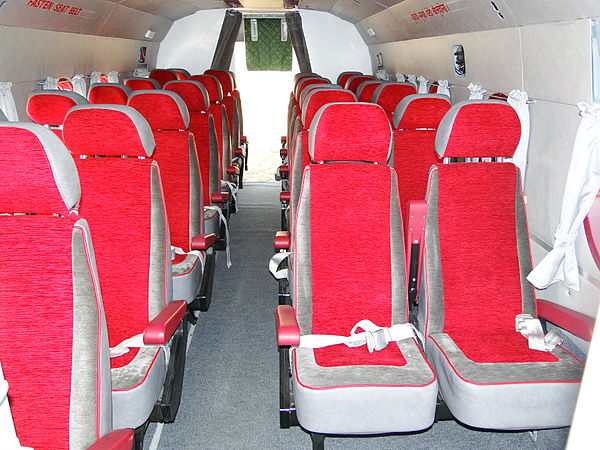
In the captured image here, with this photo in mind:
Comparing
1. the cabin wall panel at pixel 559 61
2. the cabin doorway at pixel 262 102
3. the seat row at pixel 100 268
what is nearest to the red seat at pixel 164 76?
the cabin doorway at pixel 262 102

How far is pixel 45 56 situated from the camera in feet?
21.6

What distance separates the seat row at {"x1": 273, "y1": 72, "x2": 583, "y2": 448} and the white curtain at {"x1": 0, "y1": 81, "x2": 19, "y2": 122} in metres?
3.88

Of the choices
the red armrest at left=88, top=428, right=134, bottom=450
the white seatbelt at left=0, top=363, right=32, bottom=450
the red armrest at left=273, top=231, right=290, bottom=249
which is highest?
the red armrest at left=273, top=231, right=290, bottom=249

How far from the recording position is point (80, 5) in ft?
22.0

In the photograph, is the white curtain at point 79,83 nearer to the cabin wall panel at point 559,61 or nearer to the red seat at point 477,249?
the cabin wall panel at point 559,61

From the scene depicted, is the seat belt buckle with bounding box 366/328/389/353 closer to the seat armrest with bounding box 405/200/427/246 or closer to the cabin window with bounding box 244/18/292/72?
the seat armrest with bounding box 405/200/427/246

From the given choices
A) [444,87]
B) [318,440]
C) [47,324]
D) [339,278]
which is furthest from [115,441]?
[444,87]

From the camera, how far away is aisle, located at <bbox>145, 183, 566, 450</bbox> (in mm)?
2961

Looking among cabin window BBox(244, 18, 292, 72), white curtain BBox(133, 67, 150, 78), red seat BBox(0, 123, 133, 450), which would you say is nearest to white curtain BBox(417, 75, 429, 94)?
cabin window BBox(244, 18, 292, 72)

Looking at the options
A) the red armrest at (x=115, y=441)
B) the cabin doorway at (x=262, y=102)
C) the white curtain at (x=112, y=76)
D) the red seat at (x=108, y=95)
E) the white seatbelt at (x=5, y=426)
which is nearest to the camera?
→ the white seatbelt at (x=5, y=426)

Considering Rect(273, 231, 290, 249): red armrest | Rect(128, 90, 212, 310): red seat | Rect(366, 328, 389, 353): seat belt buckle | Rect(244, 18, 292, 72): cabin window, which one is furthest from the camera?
Rect(244, 18, 292, 72): cabin window

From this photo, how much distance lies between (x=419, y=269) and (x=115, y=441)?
185 centimetres

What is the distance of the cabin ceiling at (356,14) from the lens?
3807 mm

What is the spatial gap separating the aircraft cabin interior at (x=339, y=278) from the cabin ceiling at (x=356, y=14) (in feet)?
0.22
